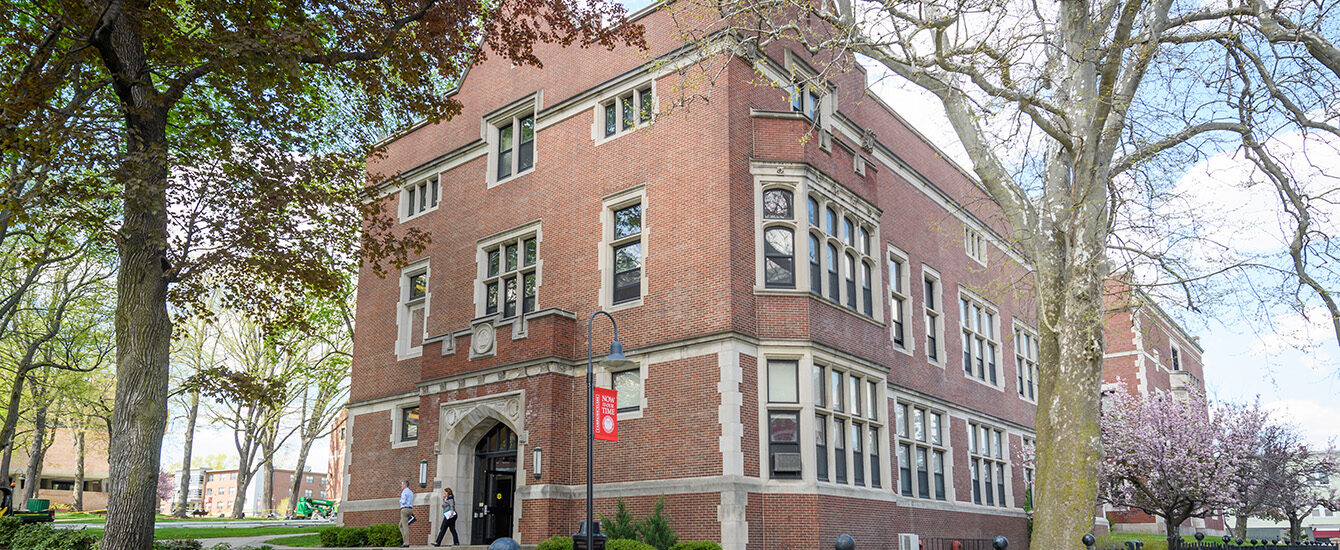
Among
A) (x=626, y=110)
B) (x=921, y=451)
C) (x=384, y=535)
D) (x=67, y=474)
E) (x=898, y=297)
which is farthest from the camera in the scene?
(x=67, y=474)

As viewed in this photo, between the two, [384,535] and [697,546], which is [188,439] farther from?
[697,546]

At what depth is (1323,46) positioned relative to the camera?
12523 mm

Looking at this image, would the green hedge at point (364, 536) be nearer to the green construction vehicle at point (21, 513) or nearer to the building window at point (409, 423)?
the building window at point (409, 423)

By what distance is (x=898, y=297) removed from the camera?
26.8 metres

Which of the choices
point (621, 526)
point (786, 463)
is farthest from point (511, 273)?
point (786, 463)

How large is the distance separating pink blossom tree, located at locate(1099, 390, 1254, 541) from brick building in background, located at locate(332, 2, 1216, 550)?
293 inches

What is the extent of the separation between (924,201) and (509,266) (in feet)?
43.9

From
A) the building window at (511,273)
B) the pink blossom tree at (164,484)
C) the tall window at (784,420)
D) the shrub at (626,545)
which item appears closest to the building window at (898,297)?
the tall window at (784,420)

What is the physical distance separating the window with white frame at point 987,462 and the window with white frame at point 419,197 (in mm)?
17634

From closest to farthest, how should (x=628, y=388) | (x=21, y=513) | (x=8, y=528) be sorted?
1. (x=628, y=388)
2. (x=8, y=528)
3. (x=21, y=513)

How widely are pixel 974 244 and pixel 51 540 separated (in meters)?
27.4

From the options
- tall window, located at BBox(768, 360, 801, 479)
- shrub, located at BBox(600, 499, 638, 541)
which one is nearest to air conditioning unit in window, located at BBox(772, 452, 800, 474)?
tall window, located at BBox(768, 360, 801, 479)

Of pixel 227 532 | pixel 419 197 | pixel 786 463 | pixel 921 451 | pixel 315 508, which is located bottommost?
pixel 315 508

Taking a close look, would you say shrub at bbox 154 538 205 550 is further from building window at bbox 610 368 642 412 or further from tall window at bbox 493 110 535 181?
tall window at bbox 493 110 535 181
